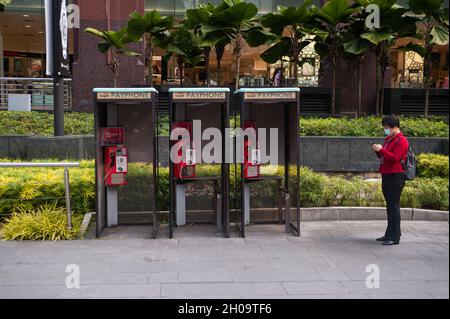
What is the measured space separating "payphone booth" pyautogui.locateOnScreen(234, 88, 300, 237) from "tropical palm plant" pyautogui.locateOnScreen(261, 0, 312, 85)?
6196 millimetres

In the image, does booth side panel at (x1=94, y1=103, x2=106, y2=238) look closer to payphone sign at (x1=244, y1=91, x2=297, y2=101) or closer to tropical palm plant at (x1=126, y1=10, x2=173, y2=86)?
payphone sign at (x1=244, y1=91, x2=297, y2=101)

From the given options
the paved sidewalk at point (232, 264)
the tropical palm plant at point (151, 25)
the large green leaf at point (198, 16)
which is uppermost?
the large green leaf at point (198, 16)

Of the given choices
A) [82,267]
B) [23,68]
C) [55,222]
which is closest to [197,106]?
[55,222]

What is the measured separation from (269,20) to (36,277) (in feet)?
34.3

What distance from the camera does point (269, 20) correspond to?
14.6 m

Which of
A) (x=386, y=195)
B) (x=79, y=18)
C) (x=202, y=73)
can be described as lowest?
(x=386, y=195)

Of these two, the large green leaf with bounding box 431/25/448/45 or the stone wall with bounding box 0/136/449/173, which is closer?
the stone wall with bounding box 0/136/449/173

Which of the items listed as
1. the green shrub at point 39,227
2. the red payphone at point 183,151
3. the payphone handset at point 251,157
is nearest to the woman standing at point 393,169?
the payphone handset at point 251,157

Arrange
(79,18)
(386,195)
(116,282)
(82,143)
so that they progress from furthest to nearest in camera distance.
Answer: (79,18) < (82,143) < (386,195) < (116,282)

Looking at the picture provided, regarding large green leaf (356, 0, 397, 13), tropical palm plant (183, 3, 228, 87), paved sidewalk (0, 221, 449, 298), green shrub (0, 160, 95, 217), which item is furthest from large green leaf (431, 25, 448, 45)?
green shrub (0, 160, 95, 217)

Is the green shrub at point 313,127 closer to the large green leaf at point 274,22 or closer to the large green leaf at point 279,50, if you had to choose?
the large green leaf at point 279,50

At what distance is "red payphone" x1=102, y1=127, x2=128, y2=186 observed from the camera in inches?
331

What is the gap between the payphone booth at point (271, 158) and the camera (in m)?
8.34

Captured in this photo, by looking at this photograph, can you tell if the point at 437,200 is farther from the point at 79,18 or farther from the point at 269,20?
the point at 79,18
